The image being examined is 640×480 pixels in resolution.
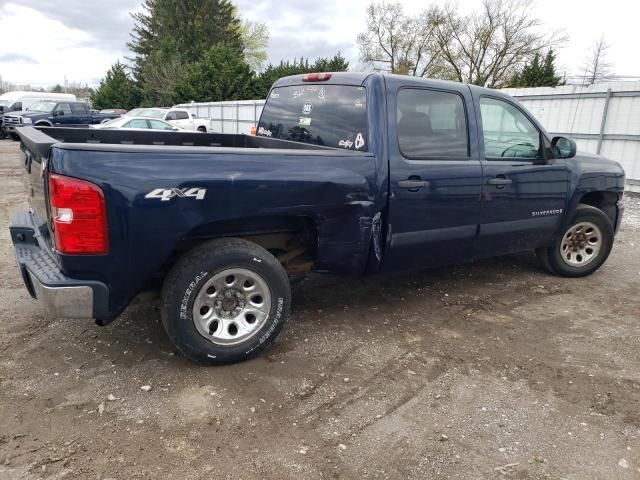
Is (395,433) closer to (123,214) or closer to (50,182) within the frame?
(123,214)

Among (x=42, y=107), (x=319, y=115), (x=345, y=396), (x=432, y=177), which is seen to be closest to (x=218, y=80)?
(x=42, y=107)

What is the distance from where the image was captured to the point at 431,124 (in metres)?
4.10

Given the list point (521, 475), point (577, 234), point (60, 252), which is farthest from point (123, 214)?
point (577, 234)

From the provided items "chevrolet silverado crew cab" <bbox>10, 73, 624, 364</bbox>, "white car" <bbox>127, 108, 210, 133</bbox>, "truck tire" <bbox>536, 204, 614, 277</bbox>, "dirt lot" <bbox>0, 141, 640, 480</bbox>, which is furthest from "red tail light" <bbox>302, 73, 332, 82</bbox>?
"white car" <bbox>127, 108, 210, 133</bbox>

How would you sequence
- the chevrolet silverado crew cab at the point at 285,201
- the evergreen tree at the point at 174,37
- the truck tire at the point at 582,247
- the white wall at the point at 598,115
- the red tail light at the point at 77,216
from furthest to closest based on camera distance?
the evergreen tree at the point at 174,37 → the white wall at the point at 598,115 → the truck tire at the point at 582,247 → the chevrolet silverado crew cab at the point at 285,201 → the red tail light at the point at 77,216

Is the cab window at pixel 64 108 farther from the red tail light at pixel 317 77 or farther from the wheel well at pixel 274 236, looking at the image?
the wheel well at pixel 274 236

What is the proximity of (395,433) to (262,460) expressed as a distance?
2.45 feet

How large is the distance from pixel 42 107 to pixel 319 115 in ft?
78.8

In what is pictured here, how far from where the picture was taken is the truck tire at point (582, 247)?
5.32 metres

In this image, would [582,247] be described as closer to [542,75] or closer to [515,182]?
[515,182]

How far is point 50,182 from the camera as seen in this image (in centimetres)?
276

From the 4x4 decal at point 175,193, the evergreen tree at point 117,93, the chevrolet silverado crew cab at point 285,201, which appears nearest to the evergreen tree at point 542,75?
the chevrolet silverado crew cab at point 285,201

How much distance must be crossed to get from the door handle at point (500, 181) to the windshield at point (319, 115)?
1.31 m

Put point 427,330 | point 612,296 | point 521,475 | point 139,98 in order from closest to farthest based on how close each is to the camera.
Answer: point 521,475
point 427,330
point 612,296
point 139,98
